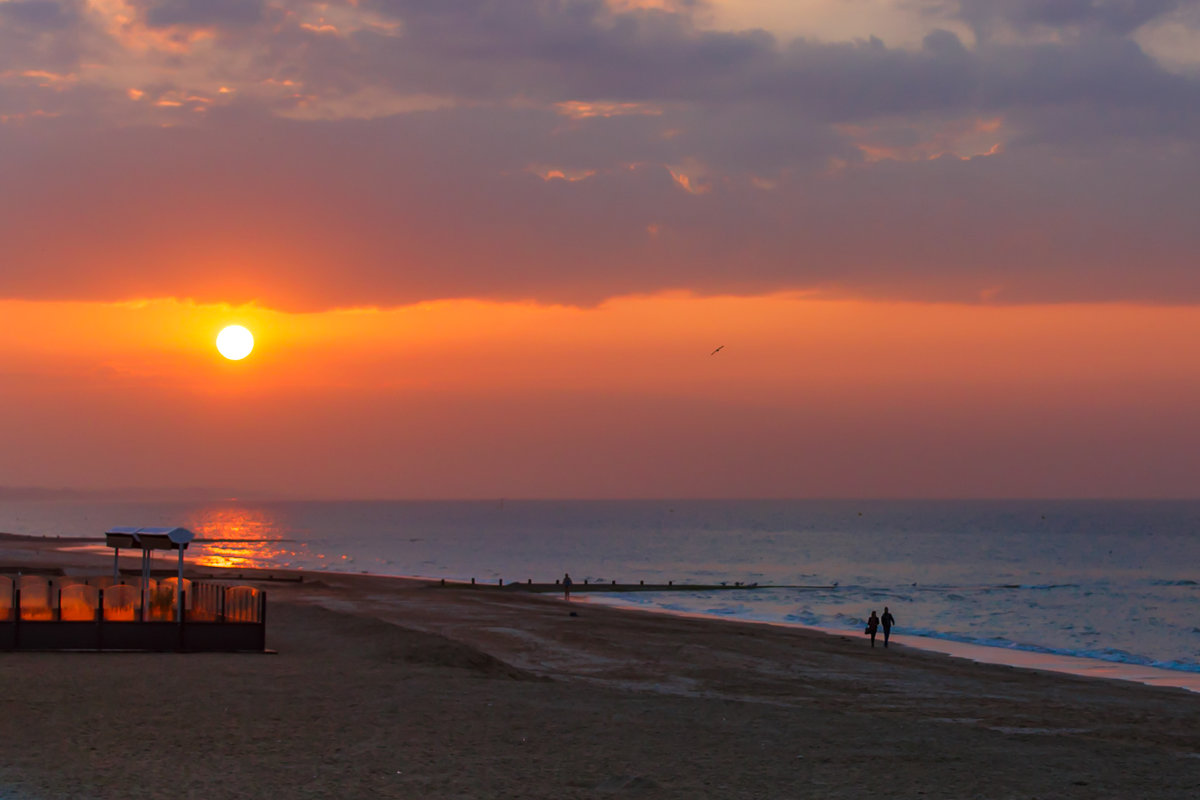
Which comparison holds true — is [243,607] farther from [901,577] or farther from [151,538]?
[901,577]

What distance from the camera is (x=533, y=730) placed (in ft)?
61.1

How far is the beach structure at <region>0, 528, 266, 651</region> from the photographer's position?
2625cm

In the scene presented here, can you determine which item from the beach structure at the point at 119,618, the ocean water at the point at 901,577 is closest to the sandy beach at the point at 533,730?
the beach structure at the point at 119,618

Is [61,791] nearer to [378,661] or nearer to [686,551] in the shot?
[378,661]

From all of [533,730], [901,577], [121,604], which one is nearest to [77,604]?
[121,604]

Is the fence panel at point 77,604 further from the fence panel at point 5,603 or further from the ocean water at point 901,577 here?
the ocean water at point 901,577

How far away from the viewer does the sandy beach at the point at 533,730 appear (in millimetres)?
14977

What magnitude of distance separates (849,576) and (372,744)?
108290 millimetres

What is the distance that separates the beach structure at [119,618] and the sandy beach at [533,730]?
868 mm

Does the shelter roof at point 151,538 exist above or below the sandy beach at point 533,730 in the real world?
above

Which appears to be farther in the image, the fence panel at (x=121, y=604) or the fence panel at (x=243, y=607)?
the fence panel at (x=243, y=607)

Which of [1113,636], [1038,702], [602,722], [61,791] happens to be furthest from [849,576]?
[61,791]

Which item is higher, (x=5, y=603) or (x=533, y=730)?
(x=5, y=603)

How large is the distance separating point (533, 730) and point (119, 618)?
1323 centimetres
